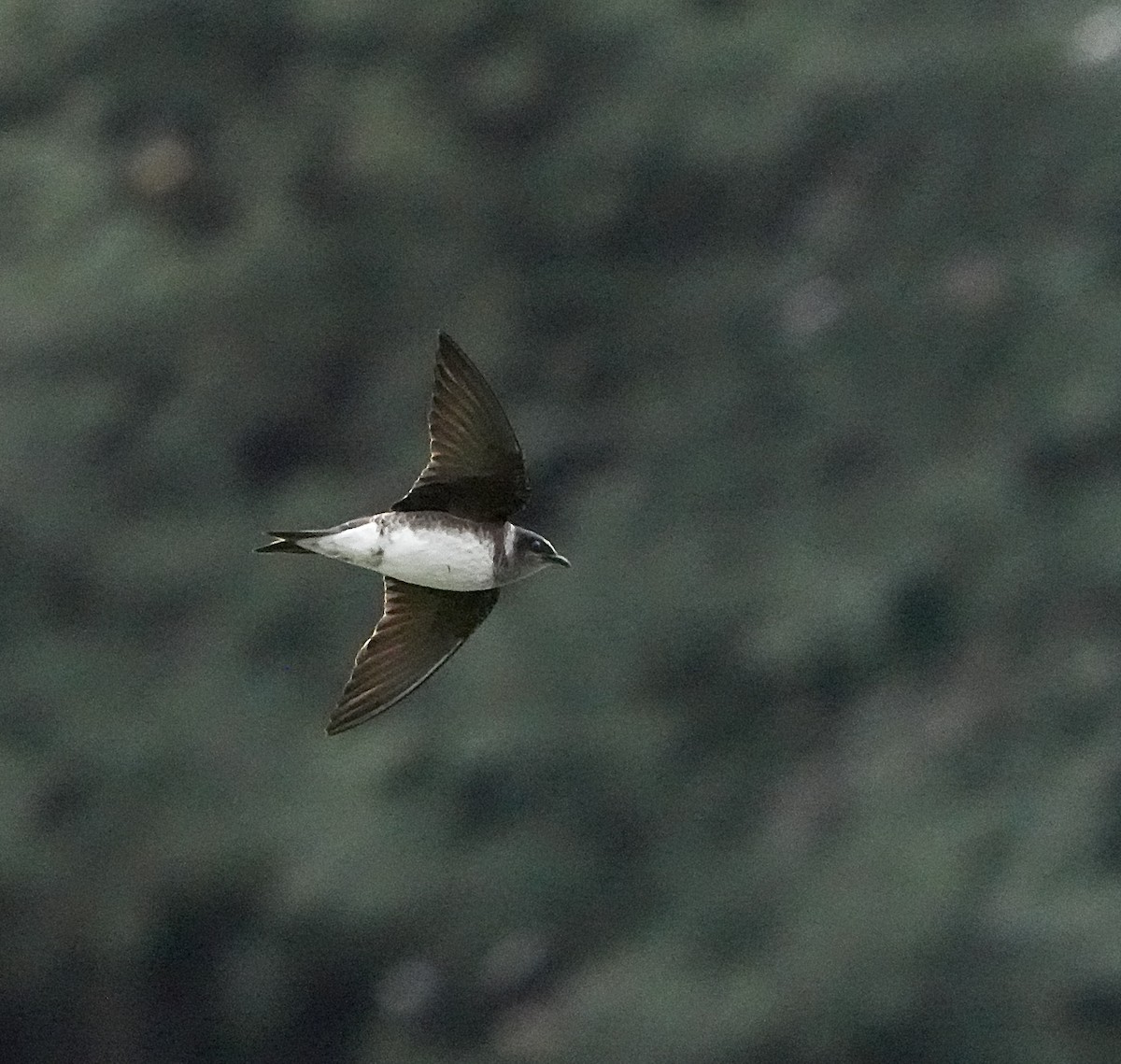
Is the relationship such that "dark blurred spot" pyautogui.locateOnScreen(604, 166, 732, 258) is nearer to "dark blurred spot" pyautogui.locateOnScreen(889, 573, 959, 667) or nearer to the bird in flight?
"dark blurred spot" pyautogui.locateOnScreen(889, 573, 959, 667)

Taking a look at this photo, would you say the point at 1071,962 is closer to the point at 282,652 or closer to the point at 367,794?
the point at 367,794

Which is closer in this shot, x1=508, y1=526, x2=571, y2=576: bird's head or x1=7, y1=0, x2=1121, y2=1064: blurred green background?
x1=508, y1=526, x2=571, y2=576: bird's head

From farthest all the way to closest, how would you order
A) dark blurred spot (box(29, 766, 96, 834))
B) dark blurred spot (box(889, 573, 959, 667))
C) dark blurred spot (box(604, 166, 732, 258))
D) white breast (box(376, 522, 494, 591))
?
1. dark blurred spot (box(604, 166, 732, 258))
2. dark blurred spot (box(889, 573, 959, 667))
3. dark blurred spot (box(29, 766, 96, 834))
4. white breast (box(376, 522, 494, 591))

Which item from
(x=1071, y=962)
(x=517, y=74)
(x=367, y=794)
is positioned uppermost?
(x=517, y=74)

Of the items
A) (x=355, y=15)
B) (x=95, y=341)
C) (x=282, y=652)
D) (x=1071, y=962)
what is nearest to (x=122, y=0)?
(x=355, y=15)

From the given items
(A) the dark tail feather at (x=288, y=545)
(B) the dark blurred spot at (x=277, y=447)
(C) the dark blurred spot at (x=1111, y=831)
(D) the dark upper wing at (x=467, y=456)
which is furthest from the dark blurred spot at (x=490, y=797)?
(A) the dark tail feather at (x=288, y=545)

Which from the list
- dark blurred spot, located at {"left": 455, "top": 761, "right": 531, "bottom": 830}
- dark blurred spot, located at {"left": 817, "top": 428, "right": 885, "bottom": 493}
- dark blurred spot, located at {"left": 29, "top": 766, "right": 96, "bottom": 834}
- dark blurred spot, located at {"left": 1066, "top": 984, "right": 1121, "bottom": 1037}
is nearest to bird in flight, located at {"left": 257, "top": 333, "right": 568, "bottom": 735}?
dark blurred spot, located at {"left": 1066, "top": 984, "right": 1121, "bottom": 1037}
